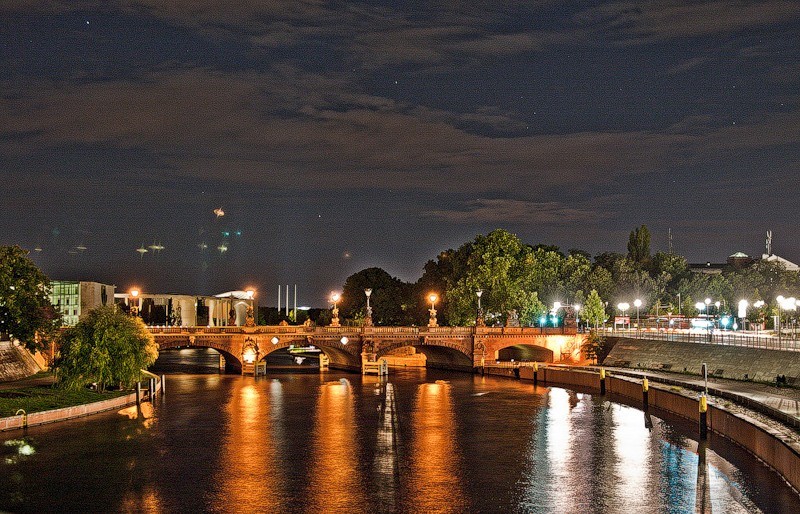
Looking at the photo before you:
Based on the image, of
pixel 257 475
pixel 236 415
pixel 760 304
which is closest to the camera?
pixel 257 475

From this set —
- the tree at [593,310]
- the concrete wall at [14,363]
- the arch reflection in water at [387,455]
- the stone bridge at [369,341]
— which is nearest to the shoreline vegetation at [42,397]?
the concrete wall at [14,363]

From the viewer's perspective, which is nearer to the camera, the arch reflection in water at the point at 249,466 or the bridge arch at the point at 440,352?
the arch reflection in water at the point at 249,466

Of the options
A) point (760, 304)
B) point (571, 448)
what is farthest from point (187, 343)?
point (760, 304)

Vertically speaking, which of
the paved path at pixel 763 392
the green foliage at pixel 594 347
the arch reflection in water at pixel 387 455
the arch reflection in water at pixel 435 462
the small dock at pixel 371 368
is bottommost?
the arch reflection in water at pixel 435 462

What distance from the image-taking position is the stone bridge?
10281 centimetres

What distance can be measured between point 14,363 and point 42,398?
24.2 m

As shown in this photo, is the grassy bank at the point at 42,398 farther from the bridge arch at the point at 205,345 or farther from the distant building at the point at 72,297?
the distant building at the point at 72,297

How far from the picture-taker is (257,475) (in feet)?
144

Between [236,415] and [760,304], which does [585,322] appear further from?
[236,415]

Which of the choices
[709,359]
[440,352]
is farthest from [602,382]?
[440,352]

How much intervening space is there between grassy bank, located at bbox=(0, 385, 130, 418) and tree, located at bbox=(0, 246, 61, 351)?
5.96 meters

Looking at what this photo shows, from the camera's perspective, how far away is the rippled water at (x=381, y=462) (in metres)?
38.0

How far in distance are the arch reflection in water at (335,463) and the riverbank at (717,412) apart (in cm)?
1868

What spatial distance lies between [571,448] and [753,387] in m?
22.8
